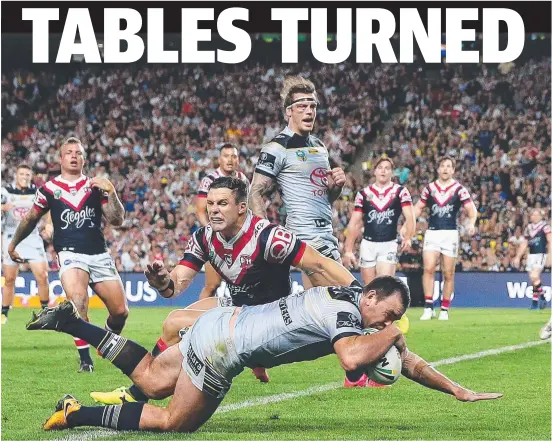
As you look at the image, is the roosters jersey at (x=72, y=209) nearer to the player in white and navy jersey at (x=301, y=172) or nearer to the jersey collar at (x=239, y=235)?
the player in white and navy jersey at (x=301, y=172)

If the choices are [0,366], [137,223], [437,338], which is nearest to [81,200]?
[0,366]

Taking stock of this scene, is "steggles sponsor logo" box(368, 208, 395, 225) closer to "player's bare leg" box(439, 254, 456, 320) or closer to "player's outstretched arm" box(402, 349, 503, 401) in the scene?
"player's bare leg" box(439, 254, 456, 320)

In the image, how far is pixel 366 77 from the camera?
104 ft

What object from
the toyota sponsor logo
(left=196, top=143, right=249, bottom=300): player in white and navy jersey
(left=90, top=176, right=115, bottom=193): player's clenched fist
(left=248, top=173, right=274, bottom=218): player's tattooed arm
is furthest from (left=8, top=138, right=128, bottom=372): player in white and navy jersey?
the toyota sponsor logo

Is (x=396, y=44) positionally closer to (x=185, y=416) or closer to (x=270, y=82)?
(x=270, y=82)

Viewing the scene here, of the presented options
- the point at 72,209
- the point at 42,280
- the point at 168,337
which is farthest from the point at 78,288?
the point at 42,280

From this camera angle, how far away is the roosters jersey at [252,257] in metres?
7.04

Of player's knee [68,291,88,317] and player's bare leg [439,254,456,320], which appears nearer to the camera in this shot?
player's knee [68,291,88,317]

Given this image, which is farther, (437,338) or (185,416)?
(437,338)

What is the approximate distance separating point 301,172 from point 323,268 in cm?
247

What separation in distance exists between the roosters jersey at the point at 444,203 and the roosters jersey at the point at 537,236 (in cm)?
427

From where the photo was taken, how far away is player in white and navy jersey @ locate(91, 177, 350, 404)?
7.00 metres

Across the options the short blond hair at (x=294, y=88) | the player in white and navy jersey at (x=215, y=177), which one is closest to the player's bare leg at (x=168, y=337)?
the short blond hair at (x=294, y=88)

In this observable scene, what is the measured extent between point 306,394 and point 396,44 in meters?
26.4
